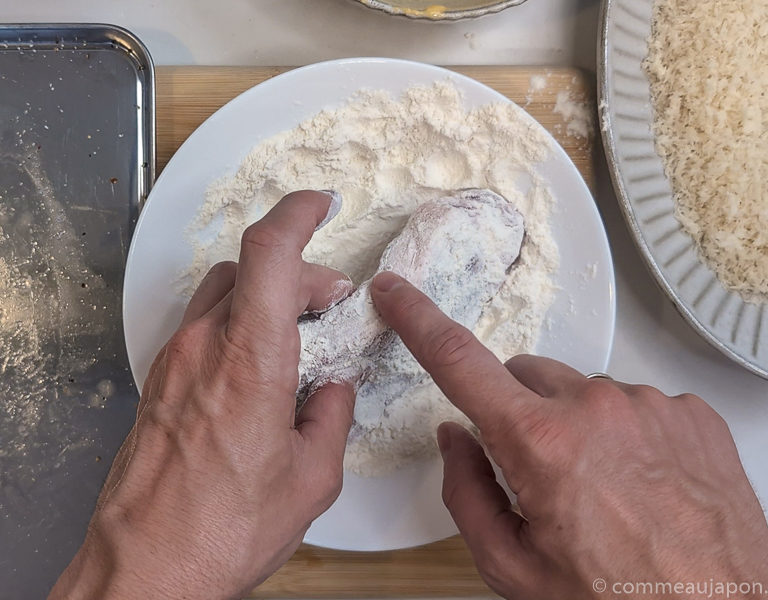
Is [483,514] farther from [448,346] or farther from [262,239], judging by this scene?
[262,239]

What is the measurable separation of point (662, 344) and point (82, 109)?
796 mm

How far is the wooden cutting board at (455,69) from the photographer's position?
2.47 ft

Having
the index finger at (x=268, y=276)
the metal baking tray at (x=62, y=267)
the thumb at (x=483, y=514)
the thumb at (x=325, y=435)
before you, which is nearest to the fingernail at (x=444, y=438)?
the thumb at (x=483, y=514)

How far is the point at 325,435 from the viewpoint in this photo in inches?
21.6

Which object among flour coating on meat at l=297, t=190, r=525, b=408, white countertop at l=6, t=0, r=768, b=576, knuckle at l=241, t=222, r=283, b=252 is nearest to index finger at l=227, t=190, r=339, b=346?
knuckle at l=241, t=222, r=283, b=252

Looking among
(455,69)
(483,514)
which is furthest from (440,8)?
(483,514)

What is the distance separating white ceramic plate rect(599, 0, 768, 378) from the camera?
2.32ft

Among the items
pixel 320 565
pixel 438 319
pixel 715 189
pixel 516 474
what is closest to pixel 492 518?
pixel 516 474

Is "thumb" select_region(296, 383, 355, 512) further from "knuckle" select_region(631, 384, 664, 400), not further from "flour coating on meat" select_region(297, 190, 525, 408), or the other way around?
"knuckle" select_region(631, 384, 664, 400)

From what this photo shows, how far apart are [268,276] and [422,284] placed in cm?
19

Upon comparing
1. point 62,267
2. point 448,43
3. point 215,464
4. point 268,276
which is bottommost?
point 62,267

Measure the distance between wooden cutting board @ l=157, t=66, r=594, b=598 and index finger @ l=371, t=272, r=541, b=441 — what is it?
341 mm

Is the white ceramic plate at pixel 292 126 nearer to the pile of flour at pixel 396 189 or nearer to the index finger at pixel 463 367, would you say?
the pile of flour at pixel 396 189

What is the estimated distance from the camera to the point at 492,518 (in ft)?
1.79
